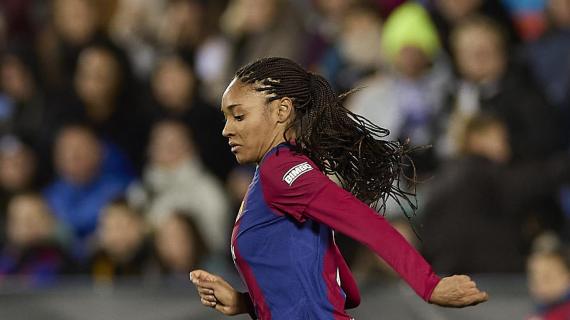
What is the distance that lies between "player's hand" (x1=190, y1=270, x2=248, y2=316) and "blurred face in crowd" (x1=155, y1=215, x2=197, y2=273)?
373cm

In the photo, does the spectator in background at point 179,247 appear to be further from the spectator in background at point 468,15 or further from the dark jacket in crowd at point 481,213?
the spectator in background at point 468,15

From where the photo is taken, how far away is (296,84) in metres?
3.39

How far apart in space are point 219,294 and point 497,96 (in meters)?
4.05

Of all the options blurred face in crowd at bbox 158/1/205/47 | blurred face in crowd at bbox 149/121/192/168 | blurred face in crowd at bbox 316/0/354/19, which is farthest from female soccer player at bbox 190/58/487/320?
blurred face in crowd at bbox 158/1/205/47

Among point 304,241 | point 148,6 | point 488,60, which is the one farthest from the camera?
point 148,6

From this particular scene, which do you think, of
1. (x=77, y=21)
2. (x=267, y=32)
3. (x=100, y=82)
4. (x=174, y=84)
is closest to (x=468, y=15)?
(x=267, y=32)

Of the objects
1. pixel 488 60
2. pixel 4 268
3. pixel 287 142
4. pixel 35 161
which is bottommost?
pixel 4 268

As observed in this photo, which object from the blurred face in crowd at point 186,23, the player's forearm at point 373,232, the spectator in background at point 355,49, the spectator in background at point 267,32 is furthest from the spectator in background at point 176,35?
the player's forearm at point 373,232

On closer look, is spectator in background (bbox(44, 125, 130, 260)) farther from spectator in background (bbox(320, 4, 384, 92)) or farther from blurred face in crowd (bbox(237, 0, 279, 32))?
spectator in background (bbox(320, 4, 384, 92))

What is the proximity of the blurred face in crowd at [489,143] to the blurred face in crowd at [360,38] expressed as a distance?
1.20 metres

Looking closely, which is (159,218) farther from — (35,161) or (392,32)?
(392,32)

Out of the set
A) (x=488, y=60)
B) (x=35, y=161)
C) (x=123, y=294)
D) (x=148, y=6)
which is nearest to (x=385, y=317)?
(x=123, y=294)

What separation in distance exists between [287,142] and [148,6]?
618 centimetres

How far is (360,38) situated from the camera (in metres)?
7.92
